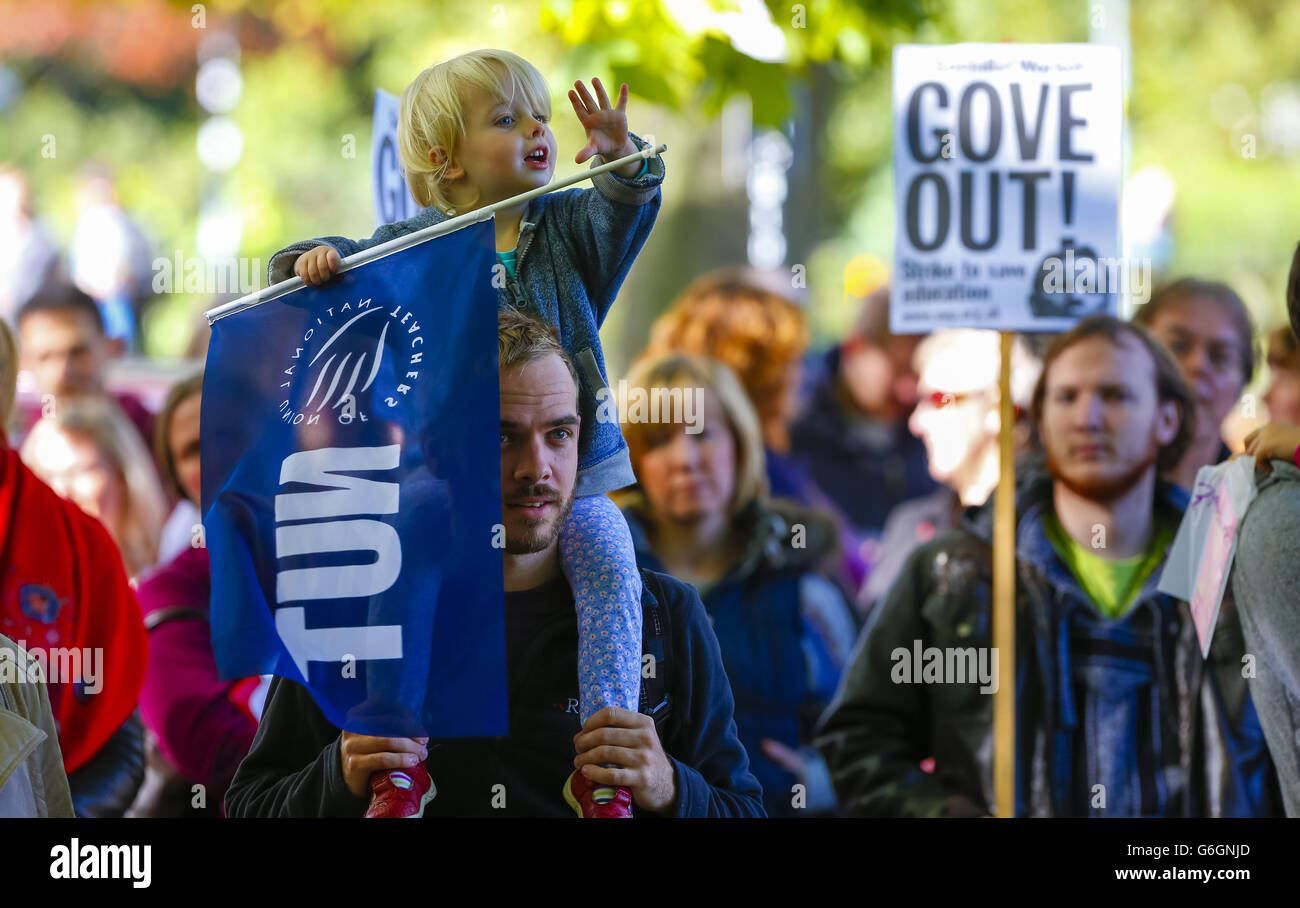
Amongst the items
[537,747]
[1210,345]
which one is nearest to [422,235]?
[537,747]

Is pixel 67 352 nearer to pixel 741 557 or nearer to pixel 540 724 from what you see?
pixel 741 557

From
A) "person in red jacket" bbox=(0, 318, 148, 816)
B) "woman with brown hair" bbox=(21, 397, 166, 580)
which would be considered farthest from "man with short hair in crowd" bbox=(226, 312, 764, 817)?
"woman with brown hair" bbox=(21, 397, 166, 580)

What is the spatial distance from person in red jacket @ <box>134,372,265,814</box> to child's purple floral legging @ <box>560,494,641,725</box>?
5.79 ft

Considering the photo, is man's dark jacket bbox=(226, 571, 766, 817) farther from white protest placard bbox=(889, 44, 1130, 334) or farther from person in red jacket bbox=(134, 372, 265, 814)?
white protest placard bbox=(889, 44, 1130, 334)

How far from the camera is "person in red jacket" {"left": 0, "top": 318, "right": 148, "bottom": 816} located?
4.19 metres

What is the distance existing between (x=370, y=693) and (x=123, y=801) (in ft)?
5.23

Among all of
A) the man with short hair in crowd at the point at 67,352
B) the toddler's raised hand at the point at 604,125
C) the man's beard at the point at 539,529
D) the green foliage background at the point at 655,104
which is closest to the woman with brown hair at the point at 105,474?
the man with short hair in crowd at the point at 67,352

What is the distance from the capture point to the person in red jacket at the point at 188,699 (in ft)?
15.4

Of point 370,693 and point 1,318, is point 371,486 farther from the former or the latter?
point 1,318

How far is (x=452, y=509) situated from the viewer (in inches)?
131

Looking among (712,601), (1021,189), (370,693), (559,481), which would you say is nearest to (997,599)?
(712,601)

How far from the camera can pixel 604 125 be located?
10.9 ft

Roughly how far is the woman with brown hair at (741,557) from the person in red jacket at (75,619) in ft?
5.33

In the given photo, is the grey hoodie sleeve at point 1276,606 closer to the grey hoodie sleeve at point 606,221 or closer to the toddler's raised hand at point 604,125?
the grey hoodie sleeve at point 606,221
